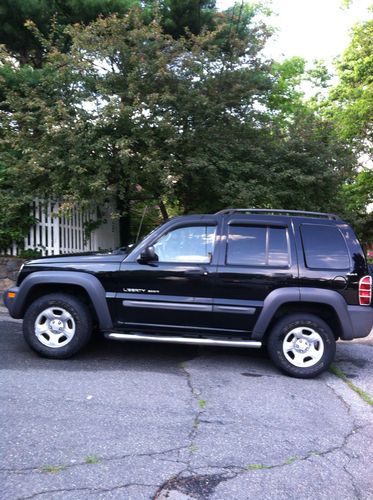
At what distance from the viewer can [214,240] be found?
211 inches

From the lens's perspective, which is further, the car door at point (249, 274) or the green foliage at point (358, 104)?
the green foliage at point (358, 104)

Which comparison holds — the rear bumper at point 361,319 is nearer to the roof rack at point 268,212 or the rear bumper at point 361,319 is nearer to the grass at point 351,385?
the grass at point 351,385

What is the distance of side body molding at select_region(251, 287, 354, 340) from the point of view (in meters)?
5.05

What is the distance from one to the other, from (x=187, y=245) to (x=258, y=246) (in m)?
0.84

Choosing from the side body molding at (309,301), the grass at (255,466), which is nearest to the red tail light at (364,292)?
the side body molding at (309,301)

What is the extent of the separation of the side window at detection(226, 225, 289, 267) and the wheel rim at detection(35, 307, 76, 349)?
79.8 inches

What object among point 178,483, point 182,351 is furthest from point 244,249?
point 178,483

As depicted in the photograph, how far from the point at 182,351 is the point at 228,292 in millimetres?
1348

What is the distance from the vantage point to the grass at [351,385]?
4.73 metres

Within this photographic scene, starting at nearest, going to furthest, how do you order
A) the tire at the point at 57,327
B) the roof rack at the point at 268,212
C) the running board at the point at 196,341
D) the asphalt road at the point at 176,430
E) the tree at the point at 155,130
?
the asphalt road at the point at 176,430
the running board at the point at 196,341
the tire at the point at 57,327
the roof rack at the point at 268,212
the tree at the point at 155,130

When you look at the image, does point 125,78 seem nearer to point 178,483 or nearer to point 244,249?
point 244,249

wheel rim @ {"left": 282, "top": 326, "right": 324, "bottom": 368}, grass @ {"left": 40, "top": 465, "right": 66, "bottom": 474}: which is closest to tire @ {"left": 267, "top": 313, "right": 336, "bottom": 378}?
wheel rim @ {"left": 282, "top": 326, "right": 324, "bottom": 368}

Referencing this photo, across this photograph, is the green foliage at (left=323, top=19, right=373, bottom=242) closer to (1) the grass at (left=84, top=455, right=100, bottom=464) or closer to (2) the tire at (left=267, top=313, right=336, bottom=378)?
(2) the tire at (left=267, top=313, right=336, bottom=378)

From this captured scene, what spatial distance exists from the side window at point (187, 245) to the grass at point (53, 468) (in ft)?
8.90
